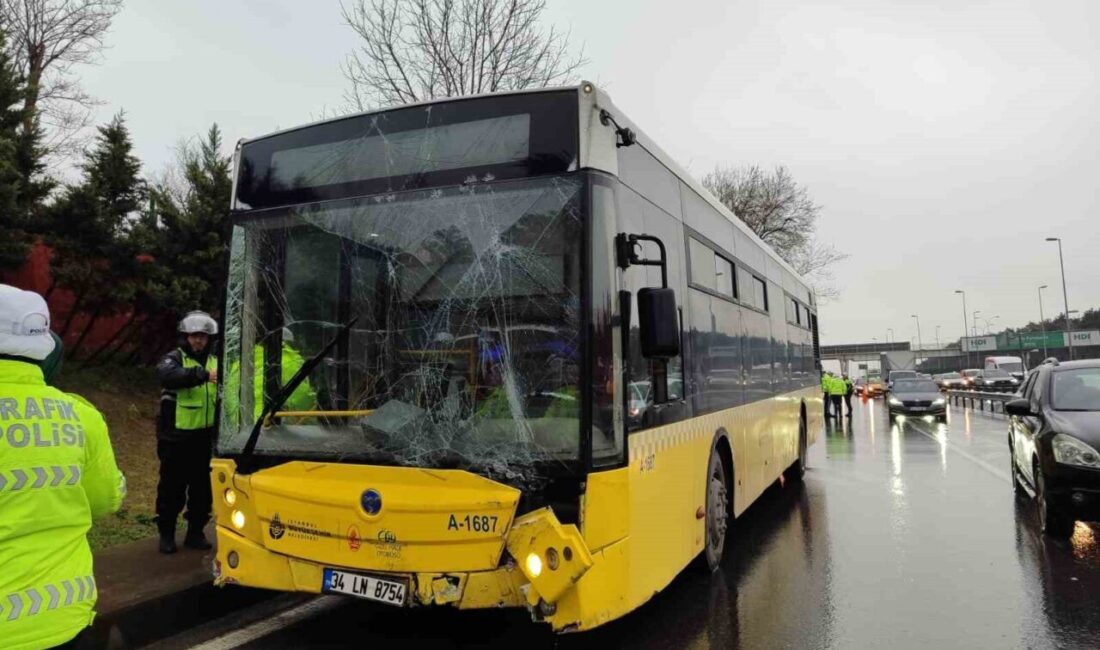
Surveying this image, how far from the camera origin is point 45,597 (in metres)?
2.15

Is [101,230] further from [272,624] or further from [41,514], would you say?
[41,514]

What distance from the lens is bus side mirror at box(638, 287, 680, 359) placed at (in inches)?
150

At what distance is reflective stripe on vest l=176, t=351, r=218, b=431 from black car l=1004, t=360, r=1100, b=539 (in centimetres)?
735

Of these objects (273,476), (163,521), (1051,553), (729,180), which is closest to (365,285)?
(273,476)

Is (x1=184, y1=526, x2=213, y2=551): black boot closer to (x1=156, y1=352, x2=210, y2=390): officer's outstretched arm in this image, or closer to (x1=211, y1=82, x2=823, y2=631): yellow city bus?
(x1=156, y1=352, x2=210, y2=390): officer's outstretched arm

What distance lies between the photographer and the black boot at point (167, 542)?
5.93 m

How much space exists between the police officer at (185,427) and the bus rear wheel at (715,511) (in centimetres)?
401

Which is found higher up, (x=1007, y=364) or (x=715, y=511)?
(x=1007, y=364)

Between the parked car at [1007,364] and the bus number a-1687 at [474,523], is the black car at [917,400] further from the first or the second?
the parked car at [1007,364]

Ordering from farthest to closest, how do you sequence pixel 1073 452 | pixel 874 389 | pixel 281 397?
pixel 874 389 → pixel 1073 452 → pixel 281 397

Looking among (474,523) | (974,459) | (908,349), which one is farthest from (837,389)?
(908,349)

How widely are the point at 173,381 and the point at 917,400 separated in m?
25.0

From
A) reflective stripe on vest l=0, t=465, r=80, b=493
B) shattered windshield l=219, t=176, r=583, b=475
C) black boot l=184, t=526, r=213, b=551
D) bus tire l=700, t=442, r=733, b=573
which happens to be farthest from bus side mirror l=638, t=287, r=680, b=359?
black boot l=184, t=526, r=213, b=551

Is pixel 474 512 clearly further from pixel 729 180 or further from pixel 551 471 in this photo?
pixel 729 180
